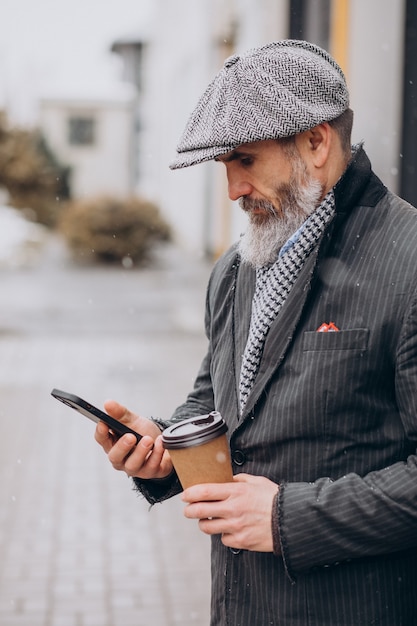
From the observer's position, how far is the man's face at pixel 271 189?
191cm

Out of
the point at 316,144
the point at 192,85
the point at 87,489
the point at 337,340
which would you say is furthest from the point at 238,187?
the point at 192,85

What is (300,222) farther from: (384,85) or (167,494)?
(384,85)

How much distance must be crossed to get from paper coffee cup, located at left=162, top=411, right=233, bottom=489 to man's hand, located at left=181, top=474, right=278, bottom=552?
2 cm

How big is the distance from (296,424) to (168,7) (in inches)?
1198

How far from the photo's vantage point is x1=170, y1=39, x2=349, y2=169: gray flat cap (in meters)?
1.82

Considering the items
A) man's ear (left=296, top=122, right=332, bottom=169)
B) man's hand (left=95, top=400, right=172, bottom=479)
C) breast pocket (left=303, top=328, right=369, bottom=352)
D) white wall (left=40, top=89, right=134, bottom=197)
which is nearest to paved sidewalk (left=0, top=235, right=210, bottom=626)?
man's hand (left=95, top=400, right=172, bottom=479)

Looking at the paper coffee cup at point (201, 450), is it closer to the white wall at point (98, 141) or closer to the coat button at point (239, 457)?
the coat button at point (239, 457)

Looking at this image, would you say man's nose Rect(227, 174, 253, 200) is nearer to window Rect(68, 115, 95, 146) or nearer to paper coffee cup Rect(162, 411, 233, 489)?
paper coffee cup Rect(162, 411, 233, 489)

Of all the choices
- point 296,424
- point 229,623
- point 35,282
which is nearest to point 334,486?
point 296,424

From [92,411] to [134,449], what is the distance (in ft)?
0.49

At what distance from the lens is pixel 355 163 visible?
1942 millimetres

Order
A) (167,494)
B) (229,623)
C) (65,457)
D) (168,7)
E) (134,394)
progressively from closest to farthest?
(229,623) < (167,494) < (65,457) < (134,394) < (168,7)

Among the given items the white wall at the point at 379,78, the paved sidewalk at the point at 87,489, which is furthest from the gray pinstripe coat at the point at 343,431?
the white wall at the point at 379,78

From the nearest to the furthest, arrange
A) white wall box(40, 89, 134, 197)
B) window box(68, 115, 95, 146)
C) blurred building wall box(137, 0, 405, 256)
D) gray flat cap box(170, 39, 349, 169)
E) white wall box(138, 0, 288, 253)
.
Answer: gray flat cap box(170, 39, 349, 169) < blurred building wall box(137, 0, 405, 256) < white wall box(138, 0, 288, 253) < white wall box(40, 89, 134, 197) < window box(68, 115, 95, 146)
